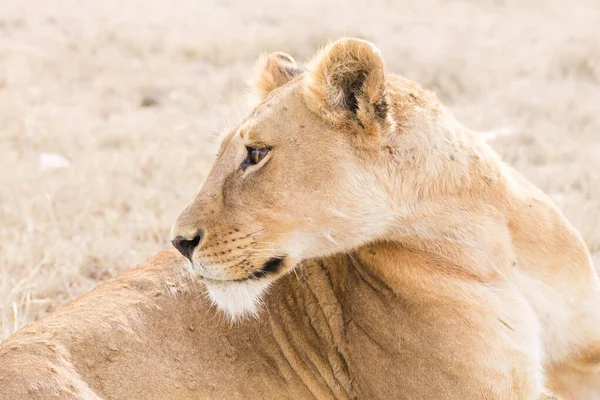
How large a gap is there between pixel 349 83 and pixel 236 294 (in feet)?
2.32

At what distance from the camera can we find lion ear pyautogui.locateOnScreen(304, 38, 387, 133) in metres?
2.60

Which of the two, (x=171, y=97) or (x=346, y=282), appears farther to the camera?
(x=171, y=97)

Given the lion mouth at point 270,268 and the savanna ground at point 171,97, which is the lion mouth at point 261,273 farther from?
the savanna ground at point 171,97

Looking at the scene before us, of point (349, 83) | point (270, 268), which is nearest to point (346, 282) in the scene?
point (270, 268)

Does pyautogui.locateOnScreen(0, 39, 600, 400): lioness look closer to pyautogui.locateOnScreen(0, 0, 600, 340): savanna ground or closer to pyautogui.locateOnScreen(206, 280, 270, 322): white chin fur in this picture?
pyautogui.locateOnScreen(206, 280, 270, 322): white chin fur

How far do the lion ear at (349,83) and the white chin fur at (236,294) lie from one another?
21.8 inches

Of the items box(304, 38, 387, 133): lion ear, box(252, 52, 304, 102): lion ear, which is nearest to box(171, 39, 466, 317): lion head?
box(304, 38, 387, 133): lion ear

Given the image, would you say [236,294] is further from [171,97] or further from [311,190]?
[171,97]

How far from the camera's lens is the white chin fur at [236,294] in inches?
108

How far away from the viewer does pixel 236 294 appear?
2.75 metres

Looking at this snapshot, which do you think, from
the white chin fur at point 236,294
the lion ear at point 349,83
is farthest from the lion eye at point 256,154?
the white chin fur at point 236,294

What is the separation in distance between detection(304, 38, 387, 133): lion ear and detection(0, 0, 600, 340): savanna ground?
0.51 meters

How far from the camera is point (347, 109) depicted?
106 inches

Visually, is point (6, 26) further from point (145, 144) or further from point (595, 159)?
point (595, 159)
